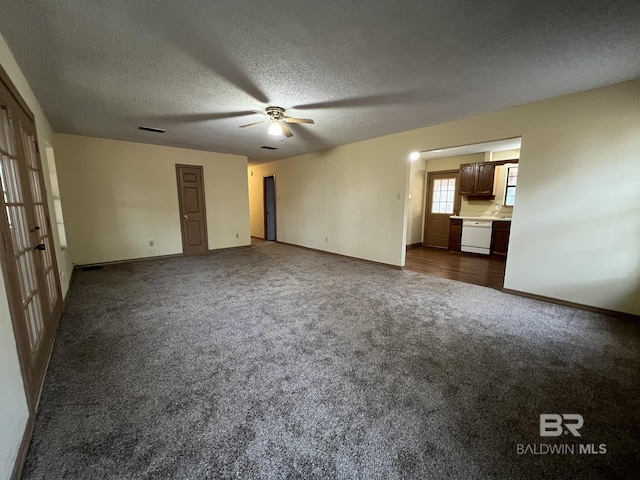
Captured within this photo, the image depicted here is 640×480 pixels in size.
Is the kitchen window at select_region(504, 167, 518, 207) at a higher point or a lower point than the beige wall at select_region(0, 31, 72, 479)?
higher

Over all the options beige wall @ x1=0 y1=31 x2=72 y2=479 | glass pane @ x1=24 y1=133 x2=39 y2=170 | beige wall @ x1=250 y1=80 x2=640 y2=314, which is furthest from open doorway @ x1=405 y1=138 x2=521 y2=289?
glass pane @ x1=24 y1=133 x2=39 y2=170

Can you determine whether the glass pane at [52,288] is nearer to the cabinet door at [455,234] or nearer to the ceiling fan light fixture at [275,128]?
the ceiling fan light fixture at [275,128]

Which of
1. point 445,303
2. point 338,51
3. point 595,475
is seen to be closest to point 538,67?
point 338,51

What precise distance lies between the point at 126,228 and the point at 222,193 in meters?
2.14

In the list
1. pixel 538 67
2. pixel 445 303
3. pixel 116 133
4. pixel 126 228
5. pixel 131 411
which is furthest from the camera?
pixel 126 228

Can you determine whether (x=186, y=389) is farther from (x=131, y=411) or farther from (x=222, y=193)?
(x=222, y=193)

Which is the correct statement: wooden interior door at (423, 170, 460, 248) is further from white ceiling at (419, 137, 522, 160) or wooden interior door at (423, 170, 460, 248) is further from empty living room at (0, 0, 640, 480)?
empty living room at (0, 0, 640, 480)

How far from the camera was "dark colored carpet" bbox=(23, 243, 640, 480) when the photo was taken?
1238 millimetres

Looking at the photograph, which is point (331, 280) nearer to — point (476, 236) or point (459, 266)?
point (459, 266)

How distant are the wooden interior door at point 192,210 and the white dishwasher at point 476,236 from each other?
250 inches

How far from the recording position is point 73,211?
457 cm

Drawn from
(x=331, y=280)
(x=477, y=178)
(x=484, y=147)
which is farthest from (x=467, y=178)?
(x=331, y=280)

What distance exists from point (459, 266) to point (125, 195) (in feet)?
22.4

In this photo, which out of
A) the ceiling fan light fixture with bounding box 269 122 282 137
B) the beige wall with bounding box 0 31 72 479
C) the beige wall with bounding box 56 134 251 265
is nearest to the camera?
the beige wall with bounding box 0 31 72 479
